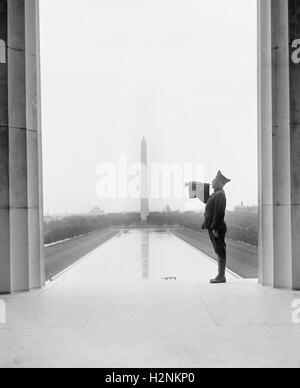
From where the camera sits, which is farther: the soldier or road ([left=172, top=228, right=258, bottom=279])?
road ([left=172, top=228, right=258, bottom=279])

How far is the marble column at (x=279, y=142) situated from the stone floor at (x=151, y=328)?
0.69 meters

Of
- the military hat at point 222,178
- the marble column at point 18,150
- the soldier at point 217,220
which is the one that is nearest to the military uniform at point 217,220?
the soldier at point 217,220

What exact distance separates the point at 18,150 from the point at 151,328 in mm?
4617

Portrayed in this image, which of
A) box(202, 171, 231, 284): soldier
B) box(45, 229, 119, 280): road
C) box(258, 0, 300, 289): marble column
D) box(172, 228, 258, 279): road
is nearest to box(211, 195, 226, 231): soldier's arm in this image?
box(202, 171, 231, 284): soldier

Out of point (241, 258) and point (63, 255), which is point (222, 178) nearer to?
point (241, 258)

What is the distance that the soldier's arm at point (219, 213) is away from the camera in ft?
27.8

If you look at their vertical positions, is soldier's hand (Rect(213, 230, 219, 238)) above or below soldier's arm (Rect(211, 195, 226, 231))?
below

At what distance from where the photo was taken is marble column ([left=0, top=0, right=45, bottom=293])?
26.7 ft

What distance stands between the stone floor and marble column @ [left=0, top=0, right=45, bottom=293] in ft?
2.16

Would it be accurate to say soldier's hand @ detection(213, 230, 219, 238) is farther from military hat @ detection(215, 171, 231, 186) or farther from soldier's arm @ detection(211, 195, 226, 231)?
military hat @ detection(215, 171, 231, 186)

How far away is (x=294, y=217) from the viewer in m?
8.16

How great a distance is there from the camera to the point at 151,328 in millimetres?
5484

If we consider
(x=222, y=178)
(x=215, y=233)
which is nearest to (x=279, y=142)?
(x=222, y=178)

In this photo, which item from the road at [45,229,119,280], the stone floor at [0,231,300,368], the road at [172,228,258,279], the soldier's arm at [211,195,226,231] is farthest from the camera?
the road at [45,229,119,280]
